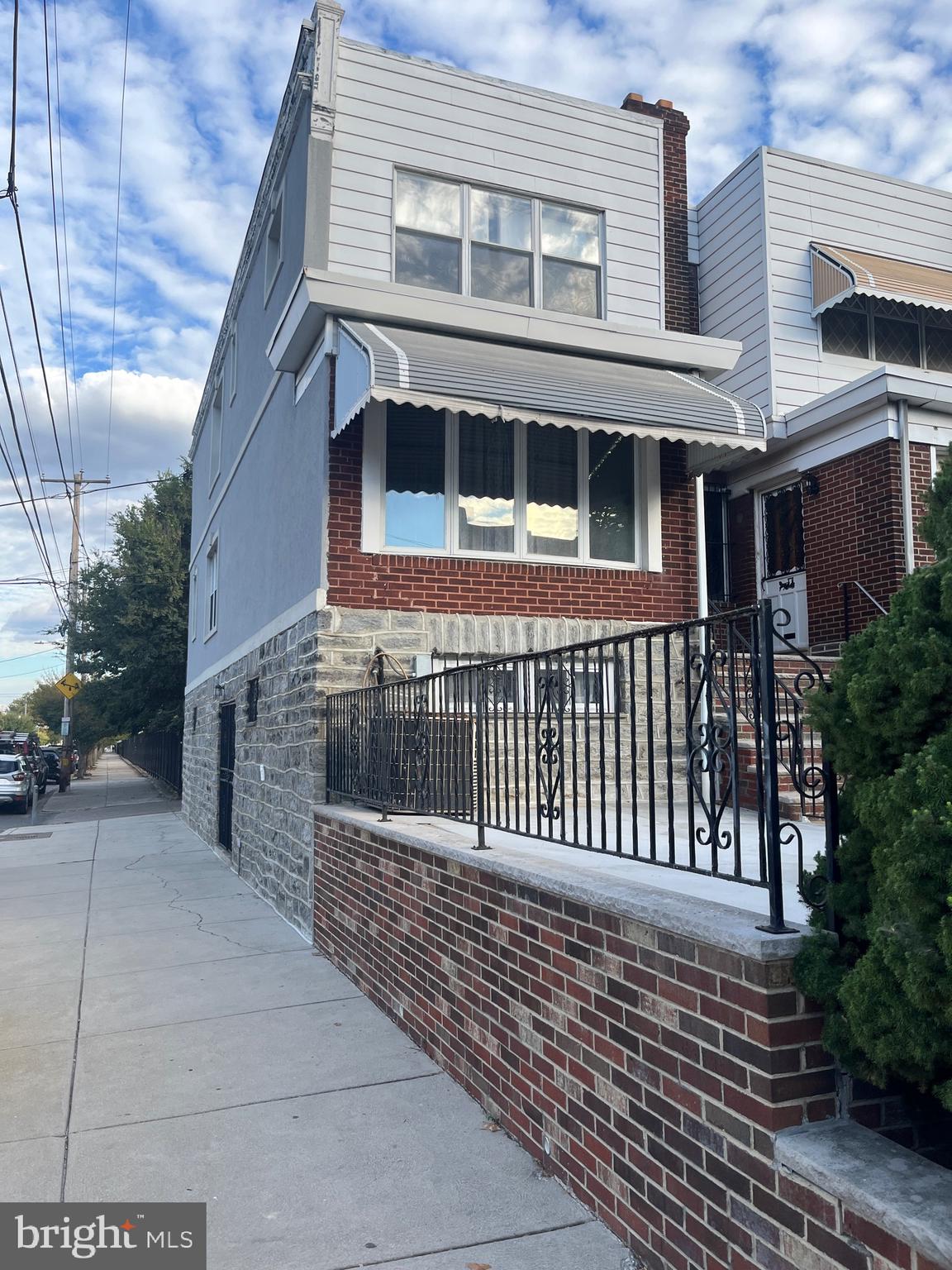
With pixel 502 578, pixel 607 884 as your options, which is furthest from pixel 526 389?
pixel 607 884

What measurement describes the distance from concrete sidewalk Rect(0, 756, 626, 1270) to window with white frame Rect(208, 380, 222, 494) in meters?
9.44

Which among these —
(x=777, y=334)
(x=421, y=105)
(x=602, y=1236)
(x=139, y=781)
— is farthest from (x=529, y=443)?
(x=139, y=781)

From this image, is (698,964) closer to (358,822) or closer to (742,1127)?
(742,1127)

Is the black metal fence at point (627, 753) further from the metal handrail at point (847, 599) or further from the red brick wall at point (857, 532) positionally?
the red brick wall at point (857, 532)

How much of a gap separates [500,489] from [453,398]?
159cm

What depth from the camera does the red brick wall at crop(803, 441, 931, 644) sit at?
31.2ft

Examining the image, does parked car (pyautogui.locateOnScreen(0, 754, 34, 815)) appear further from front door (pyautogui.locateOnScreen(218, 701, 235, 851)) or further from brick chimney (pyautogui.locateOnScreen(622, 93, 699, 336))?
brick chimney (pyautogui.locateOnScreen(622, 93, 699, 336))

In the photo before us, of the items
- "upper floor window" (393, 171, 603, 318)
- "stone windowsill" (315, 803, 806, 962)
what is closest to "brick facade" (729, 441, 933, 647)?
"upper floor window" (393, 171, 603, 318)

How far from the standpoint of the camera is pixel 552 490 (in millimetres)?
8492

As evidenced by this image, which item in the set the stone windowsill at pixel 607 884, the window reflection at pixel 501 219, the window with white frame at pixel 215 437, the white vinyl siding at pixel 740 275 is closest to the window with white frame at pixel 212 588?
the window with white frame at pixel 215 437

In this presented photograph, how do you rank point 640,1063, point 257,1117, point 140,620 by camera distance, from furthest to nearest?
point 140,620 < point 257,1117 < point 640,1063

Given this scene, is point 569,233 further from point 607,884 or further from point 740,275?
point 607,884

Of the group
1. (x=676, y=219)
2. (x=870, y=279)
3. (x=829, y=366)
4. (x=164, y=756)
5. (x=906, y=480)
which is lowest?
(x=164, y=756)

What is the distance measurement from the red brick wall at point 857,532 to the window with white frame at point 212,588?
8.64m
